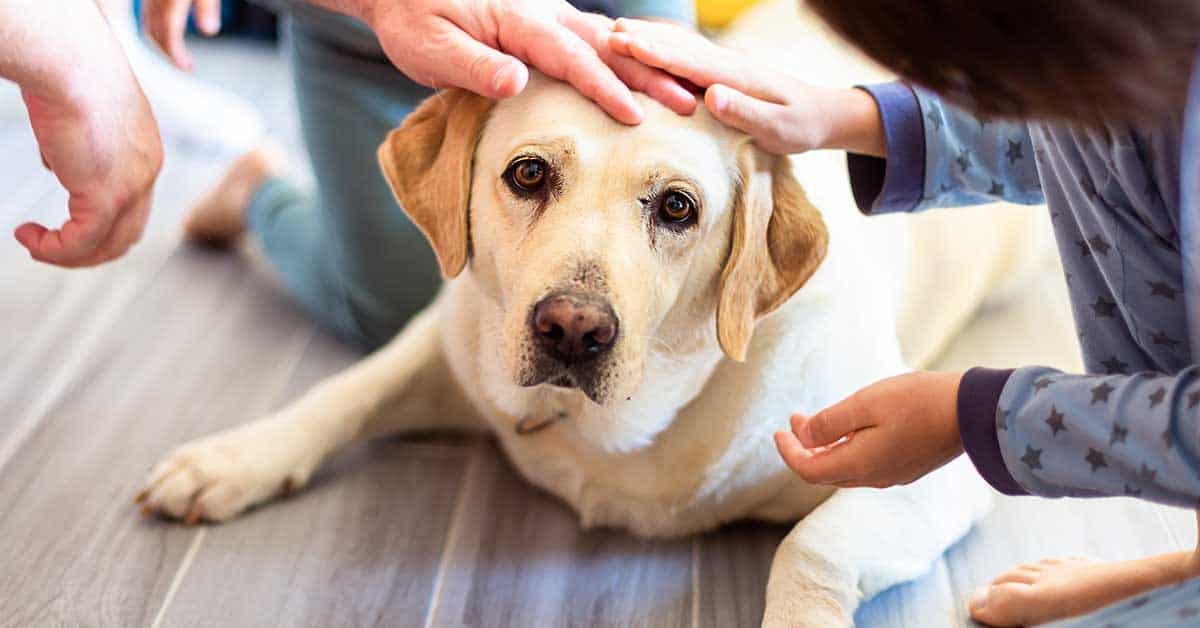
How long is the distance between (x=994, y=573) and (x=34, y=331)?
6.71 ft

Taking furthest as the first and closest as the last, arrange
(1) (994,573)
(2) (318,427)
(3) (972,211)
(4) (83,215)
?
(3) (972,211), (2) (318,427), (1) (994,573), (4) (83,215)

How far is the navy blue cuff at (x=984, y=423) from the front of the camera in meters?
1.49

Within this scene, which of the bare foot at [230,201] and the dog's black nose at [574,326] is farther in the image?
the bare foot at [230,201]

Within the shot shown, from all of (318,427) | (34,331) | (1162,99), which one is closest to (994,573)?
(1162,99)

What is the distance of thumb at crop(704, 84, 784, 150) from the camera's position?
1.69 meters

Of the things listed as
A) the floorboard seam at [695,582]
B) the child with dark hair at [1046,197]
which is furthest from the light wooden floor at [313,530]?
the child with dark hair at [1046,197]

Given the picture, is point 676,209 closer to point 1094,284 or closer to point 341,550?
point 1094,284

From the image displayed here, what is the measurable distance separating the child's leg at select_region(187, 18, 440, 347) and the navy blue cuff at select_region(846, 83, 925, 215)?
3.64ft

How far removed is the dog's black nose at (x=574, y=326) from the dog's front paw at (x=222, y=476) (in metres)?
0.70

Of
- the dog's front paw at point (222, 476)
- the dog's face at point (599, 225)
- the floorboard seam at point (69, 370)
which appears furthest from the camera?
the floorboard seam at point (69, 370)

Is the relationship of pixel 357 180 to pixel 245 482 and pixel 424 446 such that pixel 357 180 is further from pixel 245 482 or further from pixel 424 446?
pixel 245 482

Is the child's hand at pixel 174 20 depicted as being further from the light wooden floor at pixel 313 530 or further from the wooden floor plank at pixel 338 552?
the wooden floor plank at pixel 338 552

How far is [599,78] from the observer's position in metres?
1.67

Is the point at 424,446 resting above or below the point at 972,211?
below
